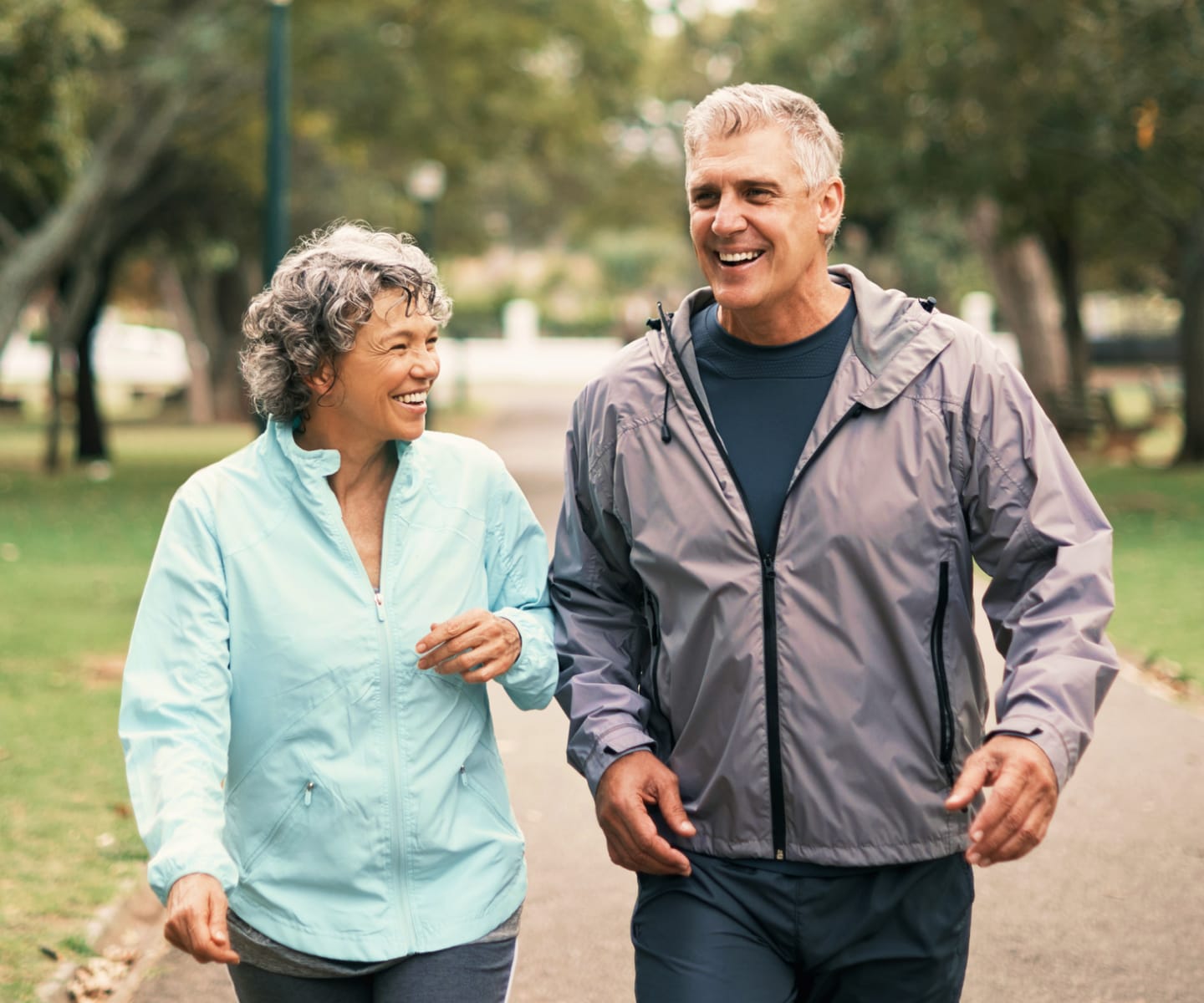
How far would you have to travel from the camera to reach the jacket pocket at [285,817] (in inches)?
117

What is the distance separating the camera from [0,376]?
5938cm

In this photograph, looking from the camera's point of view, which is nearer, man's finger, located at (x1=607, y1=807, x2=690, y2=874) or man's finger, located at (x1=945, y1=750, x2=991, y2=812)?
man's finger, located at (x1=945, y1=750, x2=991, y2=812)

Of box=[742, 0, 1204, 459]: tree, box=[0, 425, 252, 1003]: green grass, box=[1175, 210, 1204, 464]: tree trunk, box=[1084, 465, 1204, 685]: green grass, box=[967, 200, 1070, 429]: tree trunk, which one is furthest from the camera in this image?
box=[967, 200, 1070, 429]: tree trunk

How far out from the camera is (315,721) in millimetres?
2965

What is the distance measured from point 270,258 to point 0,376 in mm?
48338

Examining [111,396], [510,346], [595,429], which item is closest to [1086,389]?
[595,429]

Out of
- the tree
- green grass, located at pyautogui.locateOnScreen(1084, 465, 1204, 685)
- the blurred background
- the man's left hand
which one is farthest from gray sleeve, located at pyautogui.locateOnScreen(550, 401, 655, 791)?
the tree

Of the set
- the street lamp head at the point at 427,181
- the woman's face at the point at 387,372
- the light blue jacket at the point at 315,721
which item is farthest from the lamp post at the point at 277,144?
the street lamp head at the point at 427,181

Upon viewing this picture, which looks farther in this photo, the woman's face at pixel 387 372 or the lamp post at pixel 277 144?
the lamp post at pixel 277 144

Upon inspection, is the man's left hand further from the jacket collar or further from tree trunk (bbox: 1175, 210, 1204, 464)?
tree trunk (bbox: 1175, 210, 1204, 464)

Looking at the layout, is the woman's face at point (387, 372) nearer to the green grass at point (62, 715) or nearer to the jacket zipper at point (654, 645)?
the jacket zipper at point (654, 645)

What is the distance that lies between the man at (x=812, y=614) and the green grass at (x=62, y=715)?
2.51 metres

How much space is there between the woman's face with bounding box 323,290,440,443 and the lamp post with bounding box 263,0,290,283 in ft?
36.7

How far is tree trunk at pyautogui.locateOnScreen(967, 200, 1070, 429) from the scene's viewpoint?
31.7 m
